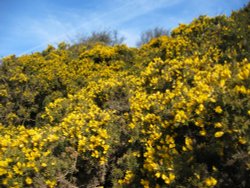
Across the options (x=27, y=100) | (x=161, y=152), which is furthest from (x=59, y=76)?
(x=161, y=152)

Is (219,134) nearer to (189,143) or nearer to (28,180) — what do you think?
(189,143)

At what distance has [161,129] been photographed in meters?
3.25

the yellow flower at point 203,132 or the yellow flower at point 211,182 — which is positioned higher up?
the yellow flower at point 203,132

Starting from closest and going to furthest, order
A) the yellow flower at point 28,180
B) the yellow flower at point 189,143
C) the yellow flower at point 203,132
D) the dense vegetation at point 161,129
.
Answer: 1. the dense vegetation at point 161,129
2. the yellow flower at point 203,132
3. the yellow flower at point 189,143
4. the yellow flower at point 28,180

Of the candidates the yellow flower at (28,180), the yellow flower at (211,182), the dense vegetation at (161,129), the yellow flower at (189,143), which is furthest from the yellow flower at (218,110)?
the yellow flower at (28,180)

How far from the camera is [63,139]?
12.9 feet

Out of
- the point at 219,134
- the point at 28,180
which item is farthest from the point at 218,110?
the point at 28,180

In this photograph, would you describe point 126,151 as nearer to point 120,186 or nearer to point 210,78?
point 120,186

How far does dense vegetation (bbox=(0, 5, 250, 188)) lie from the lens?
258 centimetres

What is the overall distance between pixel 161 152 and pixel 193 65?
1798mm

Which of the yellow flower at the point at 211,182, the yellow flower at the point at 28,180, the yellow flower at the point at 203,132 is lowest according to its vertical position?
the yellow flower at the point at 211,182

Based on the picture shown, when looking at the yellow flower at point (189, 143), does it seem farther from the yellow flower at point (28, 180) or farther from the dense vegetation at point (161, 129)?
the yellow flower at point (28, 180)

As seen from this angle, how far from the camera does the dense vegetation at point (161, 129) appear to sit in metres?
2.58

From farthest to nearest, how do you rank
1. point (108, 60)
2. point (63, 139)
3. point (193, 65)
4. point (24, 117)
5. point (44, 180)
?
1. point (108, 60)
2. point (24, 117)
3. point (193, 65)
4. point (63, 139)
5. point (44, 180)
